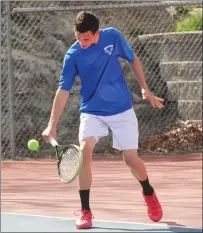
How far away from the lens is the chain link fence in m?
11.3

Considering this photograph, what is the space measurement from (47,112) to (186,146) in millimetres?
1947

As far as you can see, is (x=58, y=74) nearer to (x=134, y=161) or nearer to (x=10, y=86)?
(x=10, y=86)

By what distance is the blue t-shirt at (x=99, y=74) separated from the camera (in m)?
5.81

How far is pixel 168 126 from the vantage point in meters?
11.8

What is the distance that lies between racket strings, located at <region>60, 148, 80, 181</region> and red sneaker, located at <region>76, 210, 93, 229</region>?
0.31 meters

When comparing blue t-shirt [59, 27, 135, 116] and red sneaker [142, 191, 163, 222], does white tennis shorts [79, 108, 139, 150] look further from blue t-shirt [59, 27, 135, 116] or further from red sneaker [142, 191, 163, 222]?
red sneaker [142, 191, 163, 222]

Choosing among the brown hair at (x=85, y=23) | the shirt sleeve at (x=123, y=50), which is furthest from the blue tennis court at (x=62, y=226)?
the brown hair at (x=85, y=23)

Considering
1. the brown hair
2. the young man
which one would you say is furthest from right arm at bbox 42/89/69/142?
the brown hair

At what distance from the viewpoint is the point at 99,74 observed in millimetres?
5848

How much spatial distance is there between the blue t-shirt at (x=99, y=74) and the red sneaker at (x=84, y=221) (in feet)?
2.30

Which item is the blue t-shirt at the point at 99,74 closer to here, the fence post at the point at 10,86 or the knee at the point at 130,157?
the knee at the point at 130,157

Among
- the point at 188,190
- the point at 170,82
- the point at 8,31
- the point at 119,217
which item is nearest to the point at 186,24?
the point at 170,82

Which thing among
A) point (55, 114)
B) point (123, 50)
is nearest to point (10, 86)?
point (123, 50)

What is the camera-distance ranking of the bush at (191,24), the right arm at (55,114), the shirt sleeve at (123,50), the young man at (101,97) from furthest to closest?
1. the bush at (191,24)
2. the shirt sleeve at (123,50)
3. the young man at (101,97)
4. the right arm at (55,114)
